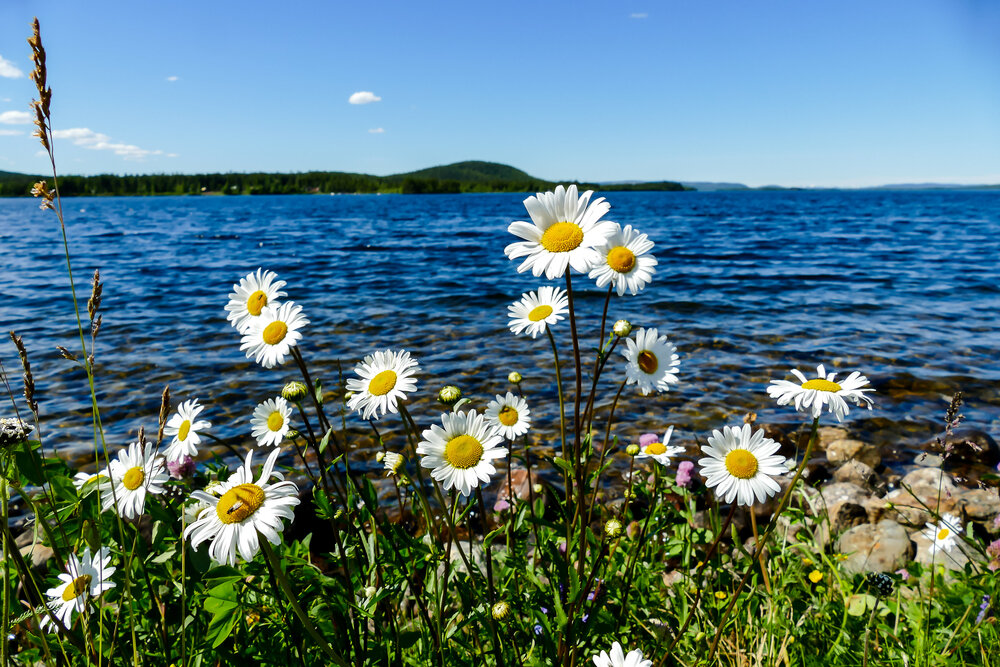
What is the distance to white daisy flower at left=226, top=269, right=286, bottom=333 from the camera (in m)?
2.02

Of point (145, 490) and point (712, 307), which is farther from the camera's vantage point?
point (712, 307)

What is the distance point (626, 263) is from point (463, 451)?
0.80 m

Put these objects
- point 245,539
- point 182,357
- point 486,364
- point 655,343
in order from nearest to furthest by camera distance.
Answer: point 245,539 → point 655,343 → point 486,364 → point 182,357

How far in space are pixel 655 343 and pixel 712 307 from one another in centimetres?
1144

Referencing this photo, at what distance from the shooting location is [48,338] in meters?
10.7

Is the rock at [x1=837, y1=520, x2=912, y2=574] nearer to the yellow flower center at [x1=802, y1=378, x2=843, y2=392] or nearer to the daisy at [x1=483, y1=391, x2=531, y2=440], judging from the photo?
the yellow flower center at [x1=802, y1=378, x2=843, y2=392]

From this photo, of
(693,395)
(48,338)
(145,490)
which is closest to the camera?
(145,490)

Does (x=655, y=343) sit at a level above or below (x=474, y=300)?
above

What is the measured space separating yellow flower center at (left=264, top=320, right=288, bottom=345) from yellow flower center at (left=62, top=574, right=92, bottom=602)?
94 cm

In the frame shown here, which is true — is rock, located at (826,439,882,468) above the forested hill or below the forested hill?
below

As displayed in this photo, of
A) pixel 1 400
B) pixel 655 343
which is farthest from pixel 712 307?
pixel 1 400

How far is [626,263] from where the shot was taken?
6.18 feet

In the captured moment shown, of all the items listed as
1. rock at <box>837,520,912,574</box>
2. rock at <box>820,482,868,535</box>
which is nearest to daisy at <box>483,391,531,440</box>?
rock at <box>837,520,912,574</box>

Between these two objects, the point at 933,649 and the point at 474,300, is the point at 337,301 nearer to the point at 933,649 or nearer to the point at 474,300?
the point at 474,300
